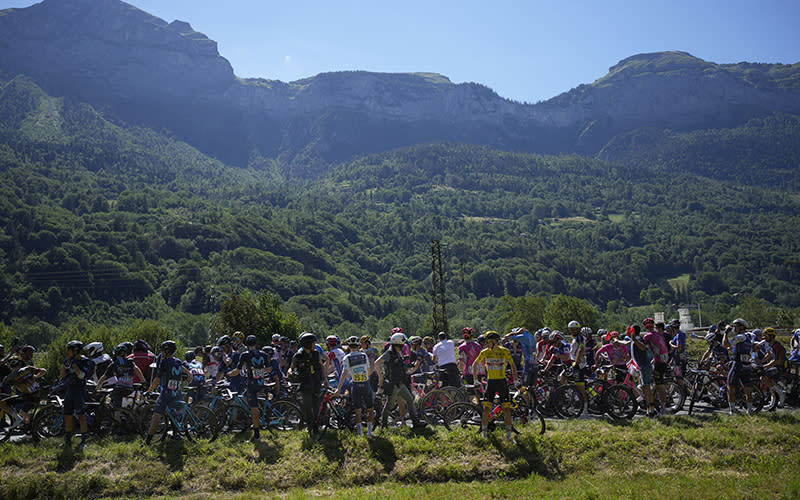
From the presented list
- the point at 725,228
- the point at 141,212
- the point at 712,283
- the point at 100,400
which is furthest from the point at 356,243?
the point at 100,400

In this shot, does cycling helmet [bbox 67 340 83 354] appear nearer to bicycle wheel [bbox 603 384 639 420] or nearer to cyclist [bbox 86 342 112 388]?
cyclist [bbox 86 342 112 388]

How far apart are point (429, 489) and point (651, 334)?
6343mm

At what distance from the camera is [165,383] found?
11.6 metres

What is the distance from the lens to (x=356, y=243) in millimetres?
182875

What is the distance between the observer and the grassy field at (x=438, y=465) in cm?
985

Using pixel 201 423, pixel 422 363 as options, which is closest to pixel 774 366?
pixel 422 363

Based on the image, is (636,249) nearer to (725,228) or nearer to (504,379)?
(725,228)

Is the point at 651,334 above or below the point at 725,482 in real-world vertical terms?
above

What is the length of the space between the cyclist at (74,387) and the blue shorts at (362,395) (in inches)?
218

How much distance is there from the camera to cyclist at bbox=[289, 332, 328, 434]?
11.7 meters

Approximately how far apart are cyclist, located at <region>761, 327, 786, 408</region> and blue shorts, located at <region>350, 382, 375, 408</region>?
9582 millimetres

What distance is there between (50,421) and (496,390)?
10.1 meters

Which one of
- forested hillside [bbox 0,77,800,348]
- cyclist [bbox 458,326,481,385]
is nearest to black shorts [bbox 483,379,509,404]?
cyclist [bbox 458,326,481,385]

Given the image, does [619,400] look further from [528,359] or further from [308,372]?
[308,372]
